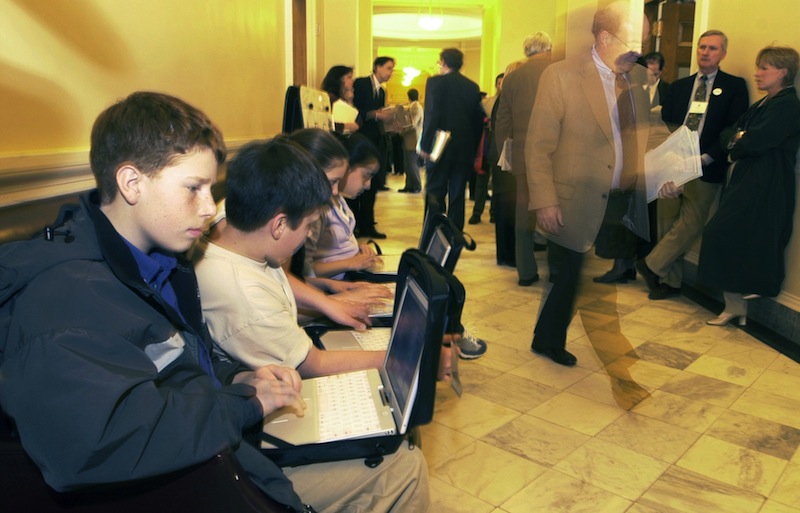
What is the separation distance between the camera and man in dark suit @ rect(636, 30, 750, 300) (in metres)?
4.16

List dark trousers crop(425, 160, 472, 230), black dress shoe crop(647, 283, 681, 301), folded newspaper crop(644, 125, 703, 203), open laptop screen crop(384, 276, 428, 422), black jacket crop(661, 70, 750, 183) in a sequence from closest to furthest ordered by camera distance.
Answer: open laptop screen crop(384, 276, 428, 422)
folded newspaper crop(644, 125, 703, 203)
black jacket crop(661, 70, 750, 183)
black dress shoe crop(647, 283, 681, 301)
dark trousers crop(425, 160, 472, 230)

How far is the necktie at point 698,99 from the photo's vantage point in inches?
169

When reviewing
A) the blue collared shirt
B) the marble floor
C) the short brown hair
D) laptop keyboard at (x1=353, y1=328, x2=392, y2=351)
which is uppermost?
the short brown hair

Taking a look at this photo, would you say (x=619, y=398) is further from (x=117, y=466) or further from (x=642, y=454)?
(x=117, y=466)

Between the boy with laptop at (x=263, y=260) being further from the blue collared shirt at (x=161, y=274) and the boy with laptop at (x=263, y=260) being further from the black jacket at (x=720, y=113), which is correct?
the black jacket at (x=720, y=113)

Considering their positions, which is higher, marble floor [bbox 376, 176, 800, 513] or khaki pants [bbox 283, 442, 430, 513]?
khaki pants [bbox 283, 442, 430, 513]

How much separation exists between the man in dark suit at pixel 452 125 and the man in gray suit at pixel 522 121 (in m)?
0.42

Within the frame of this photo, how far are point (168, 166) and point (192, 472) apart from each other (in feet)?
1.66

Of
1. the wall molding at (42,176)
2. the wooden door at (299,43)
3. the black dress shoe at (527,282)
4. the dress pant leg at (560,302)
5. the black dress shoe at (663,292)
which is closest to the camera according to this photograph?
Answer: the wall molding at (42,176)

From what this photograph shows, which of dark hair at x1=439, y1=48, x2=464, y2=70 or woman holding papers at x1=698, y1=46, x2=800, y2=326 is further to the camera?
dark hair at x1=439, y1=48, x2=464, y2=70

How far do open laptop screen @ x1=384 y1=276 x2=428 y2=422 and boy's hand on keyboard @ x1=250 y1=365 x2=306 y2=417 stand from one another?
0.69ft

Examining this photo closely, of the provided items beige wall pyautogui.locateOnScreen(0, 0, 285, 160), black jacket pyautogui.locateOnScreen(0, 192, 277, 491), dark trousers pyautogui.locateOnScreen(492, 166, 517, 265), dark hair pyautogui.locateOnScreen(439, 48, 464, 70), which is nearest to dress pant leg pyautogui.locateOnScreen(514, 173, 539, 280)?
dark trousers pyautogui.locateOnScreen(492, 166, 517, 265)

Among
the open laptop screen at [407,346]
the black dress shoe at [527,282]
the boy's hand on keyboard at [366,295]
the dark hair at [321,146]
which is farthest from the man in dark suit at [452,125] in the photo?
the open laptop screen at [407,346]

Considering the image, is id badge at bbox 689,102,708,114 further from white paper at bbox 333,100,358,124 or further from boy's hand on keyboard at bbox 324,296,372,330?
boy's hand on keyboard at bbox 324,296,372,330
